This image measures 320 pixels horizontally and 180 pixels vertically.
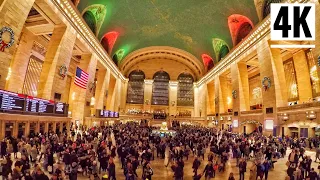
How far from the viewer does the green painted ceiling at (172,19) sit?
1115 inches

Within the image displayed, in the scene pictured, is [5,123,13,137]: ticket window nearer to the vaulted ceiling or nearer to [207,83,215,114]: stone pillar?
the vaulted ceiling

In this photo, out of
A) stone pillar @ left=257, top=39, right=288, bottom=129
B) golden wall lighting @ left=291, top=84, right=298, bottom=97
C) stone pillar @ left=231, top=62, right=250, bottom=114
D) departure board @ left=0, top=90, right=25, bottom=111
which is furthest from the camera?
stone pillar @ left=231, top=62, right=250, bottom=114

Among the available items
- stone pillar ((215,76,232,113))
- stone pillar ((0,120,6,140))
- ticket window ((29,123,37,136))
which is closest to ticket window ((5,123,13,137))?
stone pillar ((0,120,6,140))

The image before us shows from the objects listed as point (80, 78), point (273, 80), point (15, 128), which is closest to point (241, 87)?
point (273, 80)

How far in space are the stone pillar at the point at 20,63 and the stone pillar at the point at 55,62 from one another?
3.09m

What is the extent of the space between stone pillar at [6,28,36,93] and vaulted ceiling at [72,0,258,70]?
19.9 feet

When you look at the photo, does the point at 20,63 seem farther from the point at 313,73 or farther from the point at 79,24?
the point at 313,73

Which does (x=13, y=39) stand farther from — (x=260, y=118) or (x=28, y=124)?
(x=260, y=118)

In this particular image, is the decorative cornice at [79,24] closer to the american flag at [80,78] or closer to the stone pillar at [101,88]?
the stone pillar at [101,88]

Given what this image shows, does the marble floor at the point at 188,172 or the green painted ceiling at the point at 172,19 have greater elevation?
the green painted ceiling at the point at 172,19

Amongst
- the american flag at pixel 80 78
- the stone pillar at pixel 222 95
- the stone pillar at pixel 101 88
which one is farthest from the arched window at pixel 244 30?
the stone pillar at pixel 101 88

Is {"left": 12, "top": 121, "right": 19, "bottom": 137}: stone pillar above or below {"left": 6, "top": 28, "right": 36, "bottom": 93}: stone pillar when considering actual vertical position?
below

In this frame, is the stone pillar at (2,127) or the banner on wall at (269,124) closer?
the stone pillar at (2,127)

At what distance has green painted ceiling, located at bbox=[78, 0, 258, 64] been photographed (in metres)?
28.3
